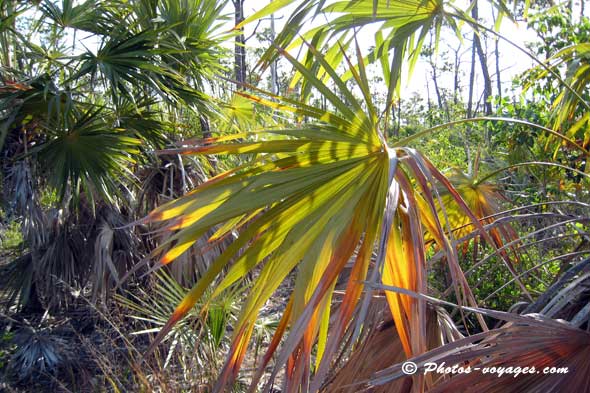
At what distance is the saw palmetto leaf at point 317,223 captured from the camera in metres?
1.52

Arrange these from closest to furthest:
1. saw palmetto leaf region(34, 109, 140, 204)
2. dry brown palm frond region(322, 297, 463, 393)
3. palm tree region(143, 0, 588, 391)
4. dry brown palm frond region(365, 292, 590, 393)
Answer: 1. dry brown palm frond region(365, 292, 590, 393)
2. palm tree region(143, 0, 588, 391)
3. dry brown palm frond region(322, 297, 463, 393)
4. saw palmetto leaf region(34, 109, 140, 204)

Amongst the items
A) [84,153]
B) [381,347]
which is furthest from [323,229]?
[84,153]

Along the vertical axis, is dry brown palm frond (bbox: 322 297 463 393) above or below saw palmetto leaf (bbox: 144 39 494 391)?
below

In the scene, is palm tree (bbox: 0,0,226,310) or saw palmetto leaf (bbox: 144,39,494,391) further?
palm tree (bbox: 0,0,226,310)

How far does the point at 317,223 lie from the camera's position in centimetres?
168

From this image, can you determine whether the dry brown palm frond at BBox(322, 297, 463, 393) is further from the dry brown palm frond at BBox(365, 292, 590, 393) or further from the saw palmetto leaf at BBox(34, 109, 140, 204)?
the saw palmetto leaf at BBox(34, 109, 140, 204)

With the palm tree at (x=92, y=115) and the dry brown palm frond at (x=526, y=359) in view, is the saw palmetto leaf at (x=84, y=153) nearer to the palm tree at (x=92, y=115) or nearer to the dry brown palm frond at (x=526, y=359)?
the palm tree at (x=92, y=115)

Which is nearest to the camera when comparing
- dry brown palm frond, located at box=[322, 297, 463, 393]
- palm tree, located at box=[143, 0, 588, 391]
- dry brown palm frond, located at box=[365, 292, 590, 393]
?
dry brown palm frond, located at box=[365, 292, 590, 393]

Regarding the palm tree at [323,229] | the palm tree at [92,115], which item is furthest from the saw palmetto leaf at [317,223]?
the palm tree at [92,115]

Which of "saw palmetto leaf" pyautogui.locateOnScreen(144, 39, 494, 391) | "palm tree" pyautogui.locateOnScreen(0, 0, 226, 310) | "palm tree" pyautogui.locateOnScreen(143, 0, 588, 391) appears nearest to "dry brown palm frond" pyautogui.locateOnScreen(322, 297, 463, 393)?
"palm tree" pyautogui.locateOnScreen(143, 0, 588, 391)

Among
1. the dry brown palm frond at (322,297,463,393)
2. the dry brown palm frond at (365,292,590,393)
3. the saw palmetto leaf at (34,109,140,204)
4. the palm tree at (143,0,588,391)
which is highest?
the saw palmetto leaf at (34,109,140,204)

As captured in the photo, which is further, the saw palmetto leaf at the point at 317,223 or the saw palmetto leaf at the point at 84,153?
the saw palmetto leaf at the point at 84,153

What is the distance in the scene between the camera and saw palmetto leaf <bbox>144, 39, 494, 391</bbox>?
1.52m

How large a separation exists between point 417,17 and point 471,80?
888 inches
